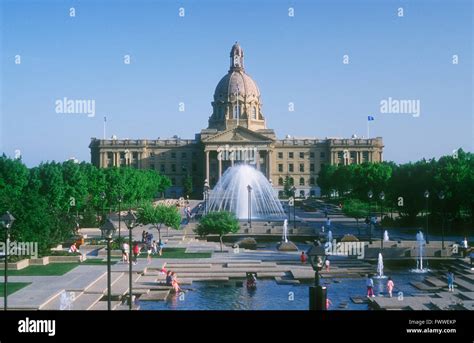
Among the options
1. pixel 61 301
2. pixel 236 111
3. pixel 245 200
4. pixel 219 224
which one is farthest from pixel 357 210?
pixel 236 111

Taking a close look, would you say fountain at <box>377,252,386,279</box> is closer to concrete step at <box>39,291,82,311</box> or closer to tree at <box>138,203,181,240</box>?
concrete step at <box>39,291,82,311</box>

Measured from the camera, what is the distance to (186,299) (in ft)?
68.9

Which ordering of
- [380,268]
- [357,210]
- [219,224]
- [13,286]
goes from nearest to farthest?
[13,286] → [380,268] → [219,224] → [357,210]

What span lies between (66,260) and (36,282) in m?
6.54

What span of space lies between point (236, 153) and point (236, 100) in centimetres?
1453

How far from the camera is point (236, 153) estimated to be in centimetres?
10612

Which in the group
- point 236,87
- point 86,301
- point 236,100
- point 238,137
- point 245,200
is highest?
point 236,87

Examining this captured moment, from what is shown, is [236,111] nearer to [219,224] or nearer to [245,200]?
[245,200]

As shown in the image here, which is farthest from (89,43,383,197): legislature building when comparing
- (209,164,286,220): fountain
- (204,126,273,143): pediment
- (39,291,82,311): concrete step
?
Result: (39,291,82,311): concrete step

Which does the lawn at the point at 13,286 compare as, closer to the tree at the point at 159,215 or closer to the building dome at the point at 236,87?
the tree at the point at 159,215

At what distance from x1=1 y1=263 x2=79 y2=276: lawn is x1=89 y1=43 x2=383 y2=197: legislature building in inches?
2945
